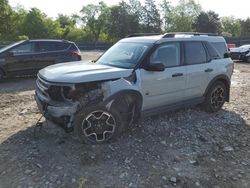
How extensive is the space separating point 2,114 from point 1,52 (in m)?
5.10

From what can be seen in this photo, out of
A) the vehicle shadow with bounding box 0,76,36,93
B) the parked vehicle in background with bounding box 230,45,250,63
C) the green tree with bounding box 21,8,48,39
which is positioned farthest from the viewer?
the green tree with bounding box 21,8,48,39

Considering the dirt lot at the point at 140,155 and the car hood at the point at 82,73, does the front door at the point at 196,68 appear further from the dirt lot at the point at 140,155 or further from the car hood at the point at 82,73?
the car hood at the point at 82,73

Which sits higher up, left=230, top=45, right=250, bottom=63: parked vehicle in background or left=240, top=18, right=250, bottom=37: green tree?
left=240, top=18, right=250, bottom=37: green tree

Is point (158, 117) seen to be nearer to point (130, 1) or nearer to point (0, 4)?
point (0, 4)

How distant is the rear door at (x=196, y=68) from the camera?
270 inches

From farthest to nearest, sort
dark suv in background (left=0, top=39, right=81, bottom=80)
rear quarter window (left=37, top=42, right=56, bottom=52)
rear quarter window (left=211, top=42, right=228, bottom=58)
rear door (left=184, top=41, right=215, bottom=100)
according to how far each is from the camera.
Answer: rear quarter window (left=37, top=42, right=56, bottom=52) < dark suv in background (left=0, top=39, right=81, bottom=80) < rear quarter window (left=211, top=42, right=228, bottom=58) < rear door (left=184, top=41, right=215, bottom=100)

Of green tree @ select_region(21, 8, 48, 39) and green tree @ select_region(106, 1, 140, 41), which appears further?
green tree @ select_region(21, 8, 48, 39)

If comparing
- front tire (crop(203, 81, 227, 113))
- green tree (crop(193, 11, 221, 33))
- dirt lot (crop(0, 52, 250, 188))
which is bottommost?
dirt lot (crop(0, 52, 250, 188))

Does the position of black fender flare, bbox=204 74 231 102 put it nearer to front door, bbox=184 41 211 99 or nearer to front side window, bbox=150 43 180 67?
front door, bbox=184 41 211 99

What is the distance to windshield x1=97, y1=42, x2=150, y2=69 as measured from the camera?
241 inches

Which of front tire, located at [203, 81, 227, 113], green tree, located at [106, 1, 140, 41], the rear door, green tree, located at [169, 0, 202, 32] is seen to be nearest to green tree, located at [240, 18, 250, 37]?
green tree, located at [169, 0, 202, 32]

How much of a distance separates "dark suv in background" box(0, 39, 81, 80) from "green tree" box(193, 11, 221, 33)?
148 feet

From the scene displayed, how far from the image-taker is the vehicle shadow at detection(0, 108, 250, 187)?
179 inches

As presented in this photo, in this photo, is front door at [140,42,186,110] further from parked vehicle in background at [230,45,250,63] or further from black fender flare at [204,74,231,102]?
parked vehicle in background at [230,45,250,63]
